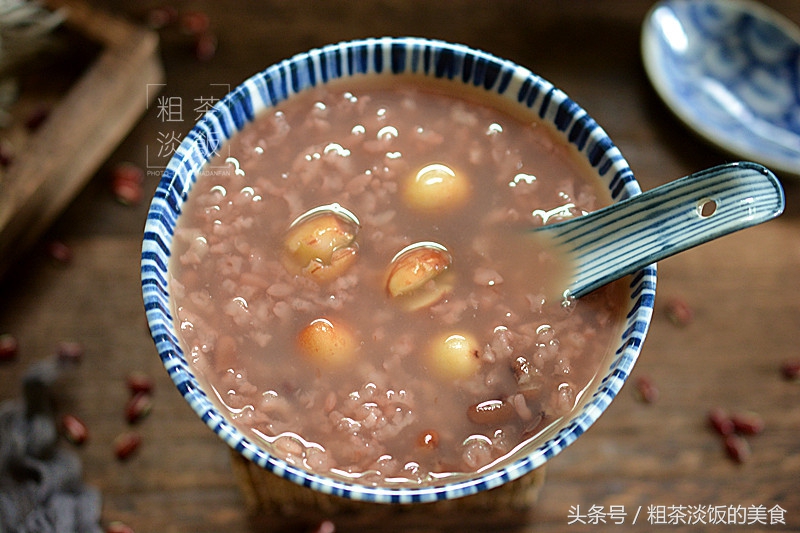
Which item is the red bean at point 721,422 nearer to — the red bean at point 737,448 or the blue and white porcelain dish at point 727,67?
the red bean at point 737,448

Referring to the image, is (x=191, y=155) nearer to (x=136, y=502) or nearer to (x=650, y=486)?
(x=136, y=502)

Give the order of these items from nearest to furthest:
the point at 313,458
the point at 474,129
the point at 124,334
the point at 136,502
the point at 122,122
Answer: the point at 313,458
the point at 474,129
the point at 136,502
the point at 124,334
the point at 122,122

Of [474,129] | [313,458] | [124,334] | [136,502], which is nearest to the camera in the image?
[313,458]

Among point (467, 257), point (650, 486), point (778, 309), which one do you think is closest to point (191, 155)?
point (467, 257)

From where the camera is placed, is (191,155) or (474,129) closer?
(191,155)

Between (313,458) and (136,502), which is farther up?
(313,458)

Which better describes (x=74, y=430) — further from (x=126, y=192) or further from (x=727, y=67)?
(x=727, y=67)

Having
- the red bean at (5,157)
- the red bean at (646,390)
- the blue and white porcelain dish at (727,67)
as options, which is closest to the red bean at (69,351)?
the red bean at (5,157)
